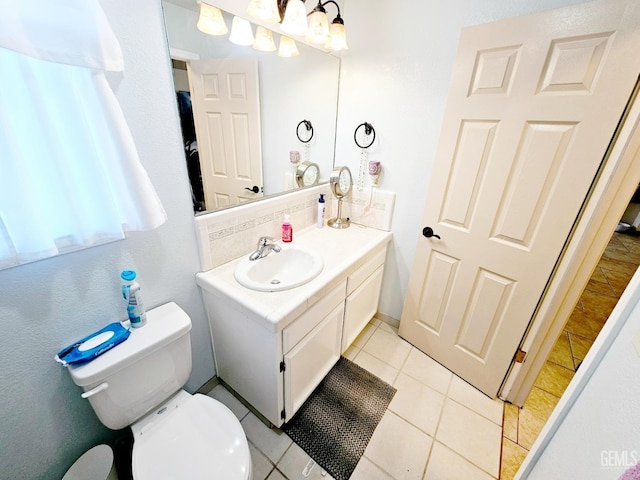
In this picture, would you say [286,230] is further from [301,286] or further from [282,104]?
[282,104]

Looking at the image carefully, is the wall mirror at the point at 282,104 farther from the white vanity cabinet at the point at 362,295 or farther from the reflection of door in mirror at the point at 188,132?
the white vanity cabinet at the point at 362,295

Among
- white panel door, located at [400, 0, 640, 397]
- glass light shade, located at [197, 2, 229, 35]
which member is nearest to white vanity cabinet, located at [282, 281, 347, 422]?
white panel door, located at [400, 0, 640, 397]

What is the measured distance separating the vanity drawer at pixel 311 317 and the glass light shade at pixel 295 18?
1.26 meters

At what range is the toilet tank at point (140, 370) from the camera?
0.82 metres

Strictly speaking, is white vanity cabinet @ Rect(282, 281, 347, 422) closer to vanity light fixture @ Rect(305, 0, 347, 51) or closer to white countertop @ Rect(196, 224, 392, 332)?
white countertop @ Rect(196, 224, 392, 332)

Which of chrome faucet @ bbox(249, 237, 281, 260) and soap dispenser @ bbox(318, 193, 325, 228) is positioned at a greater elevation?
soap dispenser @ bbox(318, 193, 325, 228)

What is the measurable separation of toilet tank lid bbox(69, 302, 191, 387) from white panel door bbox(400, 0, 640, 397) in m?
1.38

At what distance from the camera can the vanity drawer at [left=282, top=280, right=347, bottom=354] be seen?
1.07 metres

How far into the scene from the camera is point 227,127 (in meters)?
1.25

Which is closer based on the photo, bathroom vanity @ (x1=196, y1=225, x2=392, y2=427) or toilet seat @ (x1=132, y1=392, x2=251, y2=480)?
toilet seat @ (x1=132, y1=392, x2=251, y2=480)

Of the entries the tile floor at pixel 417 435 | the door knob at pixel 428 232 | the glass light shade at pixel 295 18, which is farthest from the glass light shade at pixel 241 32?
the tile floor at pixel 417 435

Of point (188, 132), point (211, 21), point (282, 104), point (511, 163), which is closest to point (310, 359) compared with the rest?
point (188, 132)

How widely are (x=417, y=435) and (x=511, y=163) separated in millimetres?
1436

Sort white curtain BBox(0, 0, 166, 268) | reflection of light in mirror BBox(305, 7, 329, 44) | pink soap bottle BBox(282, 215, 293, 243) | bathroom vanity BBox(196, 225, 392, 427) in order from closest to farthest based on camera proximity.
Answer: white curtain BBox(0, 0, 166, 268)
bathroom vanity BBox(196, 225, 392, 427)
reflection of light in mirror BBox(305, 7, 329, 44)
pink soap bottle BBox(282, 215, 293, 243)
